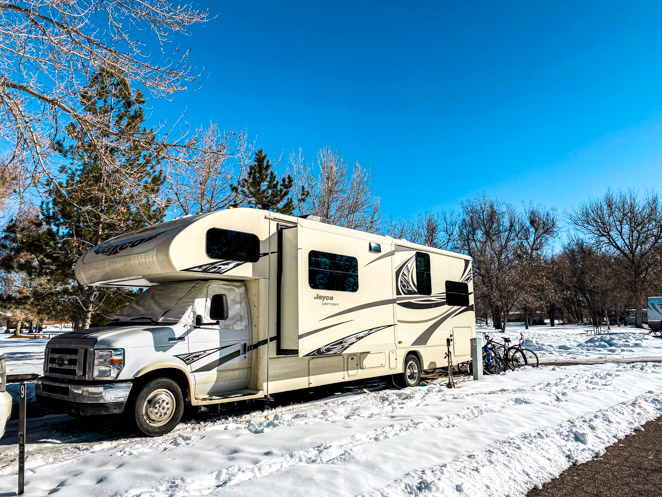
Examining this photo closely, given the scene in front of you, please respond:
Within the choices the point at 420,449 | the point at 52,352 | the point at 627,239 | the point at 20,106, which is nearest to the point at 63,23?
the point at 20,106

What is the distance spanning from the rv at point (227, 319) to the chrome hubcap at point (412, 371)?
0.58m

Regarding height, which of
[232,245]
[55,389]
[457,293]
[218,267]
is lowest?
[55,389]

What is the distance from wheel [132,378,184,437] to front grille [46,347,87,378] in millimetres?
813

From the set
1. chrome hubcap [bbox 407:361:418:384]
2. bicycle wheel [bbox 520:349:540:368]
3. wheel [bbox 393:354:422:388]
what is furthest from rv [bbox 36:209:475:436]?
bicycle wheel [bbox 520:349:540:368]

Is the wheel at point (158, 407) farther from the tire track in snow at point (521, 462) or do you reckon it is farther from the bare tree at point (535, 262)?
the bare tree at point (535, 262)

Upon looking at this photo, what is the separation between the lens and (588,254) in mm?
49281

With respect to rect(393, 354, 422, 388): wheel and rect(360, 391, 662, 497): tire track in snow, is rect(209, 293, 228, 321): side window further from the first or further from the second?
rect(393, 354, 422, 388): wheel

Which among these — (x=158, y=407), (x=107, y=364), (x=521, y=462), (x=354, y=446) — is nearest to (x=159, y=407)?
(x=158, y=407)

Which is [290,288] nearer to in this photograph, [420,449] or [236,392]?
[236,392]

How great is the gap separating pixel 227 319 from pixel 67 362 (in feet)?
7.30

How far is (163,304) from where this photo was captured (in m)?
7.31

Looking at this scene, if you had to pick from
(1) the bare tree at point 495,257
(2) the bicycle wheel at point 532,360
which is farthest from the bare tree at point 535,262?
(2) the bicycle wheel at point 532,360

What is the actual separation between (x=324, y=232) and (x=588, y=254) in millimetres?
48954

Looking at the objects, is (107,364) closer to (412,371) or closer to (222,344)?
(222,344)
